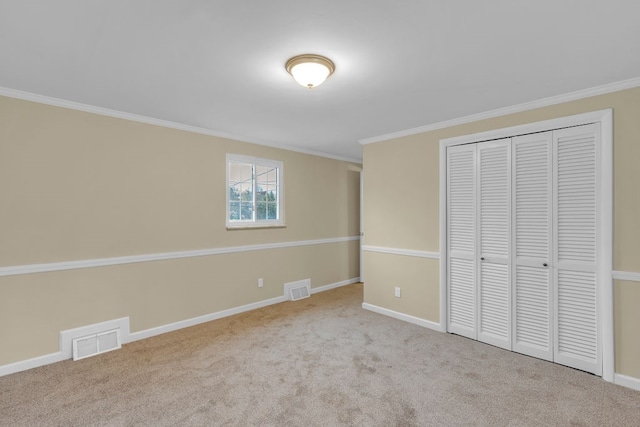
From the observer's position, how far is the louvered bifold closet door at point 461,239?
11.2 ft

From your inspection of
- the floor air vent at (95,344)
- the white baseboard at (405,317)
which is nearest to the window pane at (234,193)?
the floor air vent at (95,344)

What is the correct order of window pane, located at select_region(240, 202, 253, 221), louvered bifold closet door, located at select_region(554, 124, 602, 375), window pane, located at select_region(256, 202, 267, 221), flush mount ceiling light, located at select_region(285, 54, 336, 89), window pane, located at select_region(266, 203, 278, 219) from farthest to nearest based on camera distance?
1. window pane, located at select_region(266, 203, 278, 219)
2. window pane, located at select_region(256, 202, 267, 221)
3. window pane, located at select_region(240, 202, 253, 221)
4. louvered bifold closet door, located at select_region(554, 124, 602, 375)
5. flush mount ceiling light, located at select_region(285, 54, 336, 89)

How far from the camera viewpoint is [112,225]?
3.23 m

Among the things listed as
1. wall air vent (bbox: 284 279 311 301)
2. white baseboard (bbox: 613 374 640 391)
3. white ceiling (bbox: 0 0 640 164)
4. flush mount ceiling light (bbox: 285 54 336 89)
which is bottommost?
white baseboard (bbox: 613 374 640 391)

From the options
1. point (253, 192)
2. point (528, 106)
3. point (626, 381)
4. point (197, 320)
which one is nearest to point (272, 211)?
point (253, 192)

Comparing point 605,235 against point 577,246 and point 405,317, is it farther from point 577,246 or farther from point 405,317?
point 405,317

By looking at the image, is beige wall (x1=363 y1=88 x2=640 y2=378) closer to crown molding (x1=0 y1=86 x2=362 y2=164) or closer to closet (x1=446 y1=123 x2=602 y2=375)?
closet (x1=446 y1=123 x2=602 y2=375)

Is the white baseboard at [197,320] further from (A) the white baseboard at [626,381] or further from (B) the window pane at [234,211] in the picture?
(A) the white baseboard at [626,381]

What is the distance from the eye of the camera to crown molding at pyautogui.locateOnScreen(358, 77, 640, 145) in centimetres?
251

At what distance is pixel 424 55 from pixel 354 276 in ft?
15.0

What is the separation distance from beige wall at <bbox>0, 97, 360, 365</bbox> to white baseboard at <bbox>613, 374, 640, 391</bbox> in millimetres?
3751

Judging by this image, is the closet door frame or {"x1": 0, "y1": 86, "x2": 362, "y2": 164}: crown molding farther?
{"x1": 0, "y1": 86, "x2": 362, "y2": 164}: crown molding

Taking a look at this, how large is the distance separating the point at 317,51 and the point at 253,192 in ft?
9.09

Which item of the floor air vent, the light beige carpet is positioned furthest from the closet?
the floor air vent
